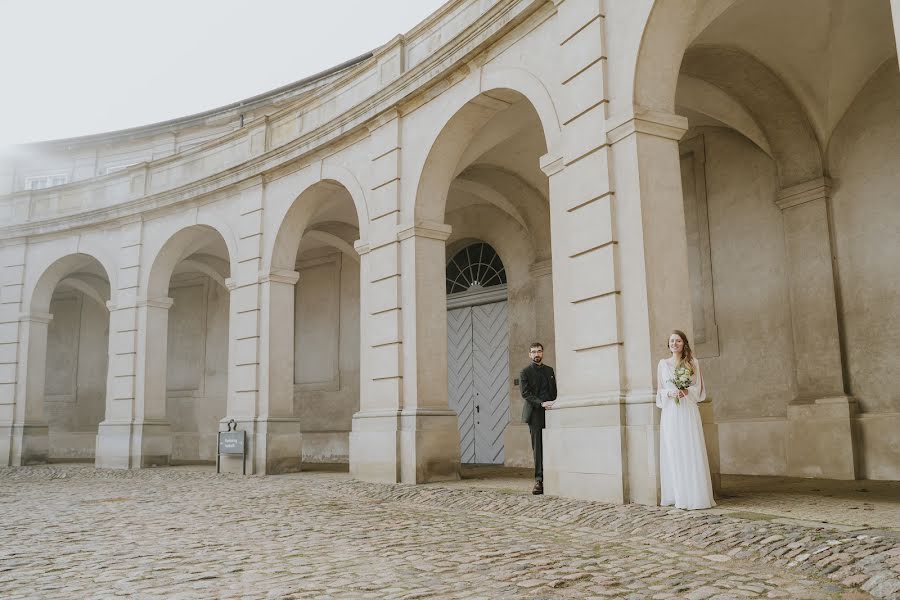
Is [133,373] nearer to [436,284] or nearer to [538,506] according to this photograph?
[436,284]

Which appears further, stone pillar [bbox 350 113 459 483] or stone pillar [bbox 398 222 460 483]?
stone pillar [bbox 350 113 459 483]

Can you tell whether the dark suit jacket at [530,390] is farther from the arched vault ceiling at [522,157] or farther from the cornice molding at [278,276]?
the cornice molding at [278,276]

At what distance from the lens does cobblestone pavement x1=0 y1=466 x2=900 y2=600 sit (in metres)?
4.49

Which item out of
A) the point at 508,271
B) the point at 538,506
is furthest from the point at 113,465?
the point at 538,506

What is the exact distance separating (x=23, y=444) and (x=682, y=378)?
1713 centimetres

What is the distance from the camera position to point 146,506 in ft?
30.3

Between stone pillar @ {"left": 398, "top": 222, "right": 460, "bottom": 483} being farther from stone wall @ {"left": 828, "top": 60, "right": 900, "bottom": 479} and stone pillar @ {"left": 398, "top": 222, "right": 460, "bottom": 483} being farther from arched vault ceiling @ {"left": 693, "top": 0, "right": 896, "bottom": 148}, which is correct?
stone wall @ {"left": 828, "top": 60, "right": 900, "bottom": 479}

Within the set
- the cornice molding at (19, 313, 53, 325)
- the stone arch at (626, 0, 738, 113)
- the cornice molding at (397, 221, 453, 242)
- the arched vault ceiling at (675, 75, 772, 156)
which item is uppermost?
the arched vault ceiling at (675, 75, 772, 156)

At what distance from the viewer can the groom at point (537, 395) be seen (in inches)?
357

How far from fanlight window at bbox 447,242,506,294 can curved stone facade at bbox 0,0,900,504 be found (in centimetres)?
44

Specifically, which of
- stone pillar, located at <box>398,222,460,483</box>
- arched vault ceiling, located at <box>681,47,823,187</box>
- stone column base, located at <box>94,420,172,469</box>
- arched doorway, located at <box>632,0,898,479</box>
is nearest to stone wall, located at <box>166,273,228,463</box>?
stone column base, located at <box>94,420,172,469</box>

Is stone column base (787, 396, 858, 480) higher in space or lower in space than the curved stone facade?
lower

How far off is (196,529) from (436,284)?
539cm

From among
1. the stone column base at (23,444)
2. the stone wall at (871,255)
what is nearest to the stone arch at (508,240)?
the stone wall at (871,255)
